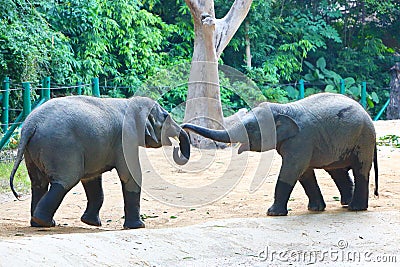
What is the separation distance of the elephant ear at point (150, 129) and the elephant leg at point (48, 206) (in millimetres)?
1398

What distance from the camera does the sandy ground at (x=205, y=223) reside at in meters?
5.83

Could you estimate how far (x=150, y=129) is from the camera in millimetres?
8172

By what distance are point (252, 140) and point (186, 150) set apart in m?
0.81

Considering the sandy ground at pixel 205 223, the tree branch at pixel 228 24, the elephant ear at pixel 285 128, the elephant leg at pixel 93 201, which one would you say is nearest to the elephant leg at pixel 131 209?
the sandy ground at pixel 205 223

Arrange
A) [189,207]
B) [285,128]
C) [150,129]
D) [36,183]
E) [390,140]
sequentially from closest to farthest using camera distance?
[36,183] → [285,128] → [150,129] → [189,207] → [390,140]

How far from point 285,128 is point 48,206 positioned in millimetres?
2685

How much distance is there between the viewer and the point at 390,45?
2627cm

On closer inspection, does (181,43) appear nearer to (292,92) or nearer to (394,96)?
(292,92)

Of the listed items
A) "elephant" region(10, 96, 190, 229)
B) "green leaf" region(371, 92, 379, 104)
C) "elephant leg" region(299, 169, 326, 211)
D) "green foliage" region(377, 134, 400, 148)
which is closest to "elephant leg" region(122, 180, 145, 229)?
"elephant" region(10, 96, 190, 229)

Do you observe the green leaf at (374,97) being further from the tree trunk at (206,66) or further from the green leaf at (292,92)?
the tree trunk at (206,66)

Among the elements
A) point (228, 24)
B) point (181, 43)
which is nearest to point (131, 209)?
point (228, 24)

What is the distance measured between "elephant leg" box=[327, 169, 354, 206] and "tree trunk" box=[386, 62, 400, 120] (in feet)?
45.7

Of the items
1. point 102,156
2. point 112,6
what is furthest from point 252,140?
point 112,6

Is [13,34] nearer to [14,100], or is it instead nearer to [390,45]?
[14,100]
